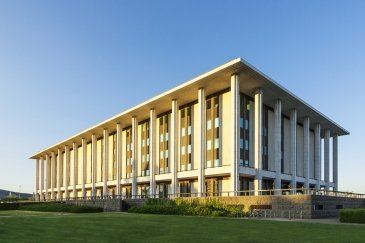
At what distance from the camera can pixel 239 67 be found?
46.1 m

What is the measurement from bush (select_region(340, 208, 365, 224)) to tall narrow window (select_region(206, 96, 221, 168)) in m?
24.7

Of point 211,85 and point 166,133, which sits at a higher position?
point 211,85

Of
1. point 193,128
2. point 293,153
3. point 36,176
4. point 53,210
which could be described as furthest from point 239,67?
point 36,176

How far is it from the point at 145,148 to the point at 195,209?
36743 mm

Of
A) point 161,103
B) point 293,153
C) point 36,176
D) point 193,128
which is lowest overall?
point 36,176

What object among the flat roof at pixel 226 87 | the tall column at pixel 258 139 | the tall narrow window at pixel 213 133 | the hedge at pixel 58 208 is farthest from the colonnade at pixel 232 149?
the hedge at pixel 58 208

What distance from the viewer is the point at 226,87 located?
53.6m

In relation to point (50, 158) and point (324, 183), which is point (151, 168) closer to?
point (324, 183)

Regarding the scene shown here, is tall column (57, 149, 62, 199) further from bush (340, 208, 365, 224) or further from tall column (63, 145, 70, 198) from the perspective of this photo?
bush (340, 208, 365, 224)

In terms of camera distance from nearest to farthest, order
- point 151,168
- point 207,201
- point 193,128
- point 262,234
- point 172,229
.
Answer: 1. point 262,234
2. point 172,229
3. point 207,201
4. point 193,128
5. point 151,168

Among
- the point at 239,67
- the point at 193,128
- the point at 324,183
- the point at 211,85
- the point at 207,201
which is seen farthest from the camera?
the point at 324,183

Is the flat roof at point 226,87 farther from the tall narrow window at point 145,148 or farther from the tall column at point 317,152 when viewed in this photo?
the tall narrow window at point 145,148

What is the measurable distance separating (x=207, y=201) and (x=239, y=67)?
16423 millimetres

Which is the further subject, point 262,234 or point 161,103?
point 161,103
